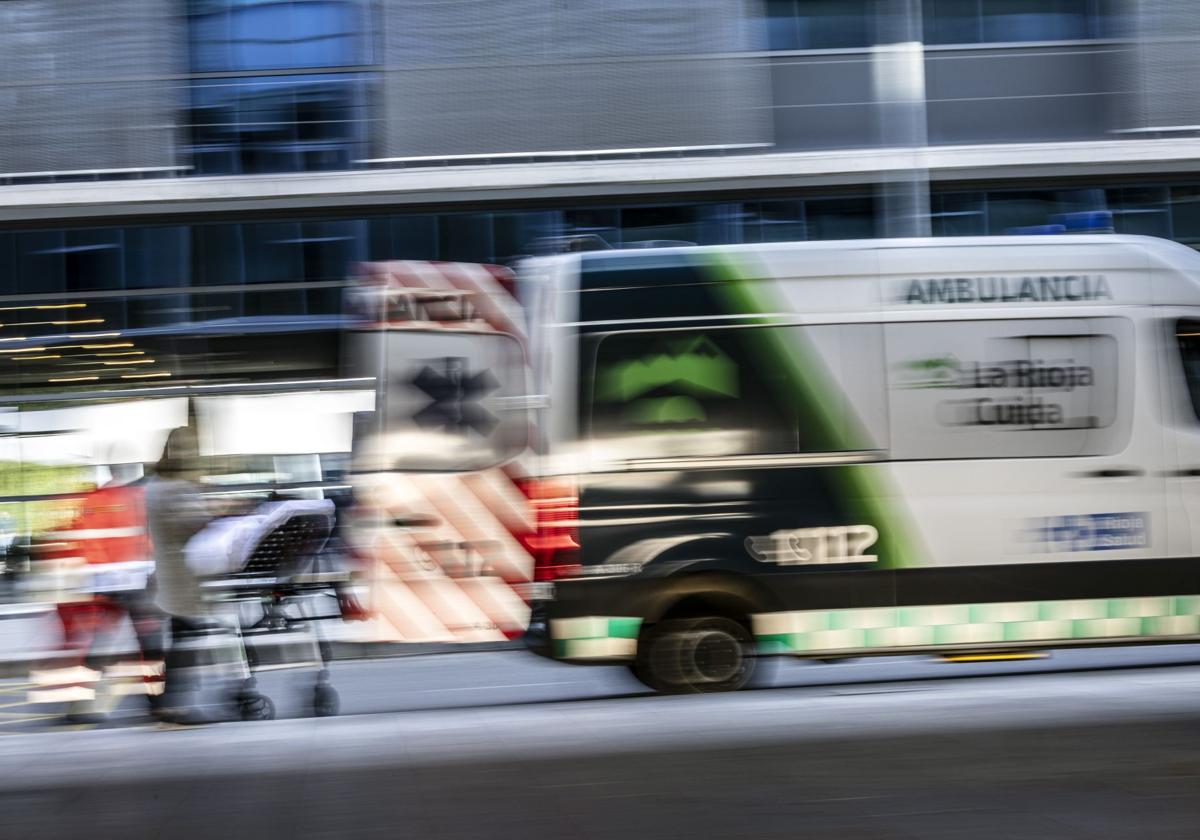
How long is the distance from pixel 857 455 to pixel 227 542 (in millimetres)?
4287

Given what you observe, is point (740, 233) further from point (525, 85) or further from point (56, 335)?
point (56, 335)

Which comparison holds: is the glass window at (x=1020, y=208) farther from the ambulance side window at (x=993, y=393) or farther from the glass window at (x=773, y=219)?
the ambulance side window at (x=993, y=393)

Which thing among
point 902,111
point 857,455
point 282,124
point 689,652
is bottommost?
point 689,652

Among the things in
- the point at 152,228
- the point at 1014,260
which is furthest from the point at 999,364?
the point at 152,228

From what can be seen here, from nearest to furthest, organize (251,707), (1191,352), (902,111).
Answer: (1191,352), (251,707), (902,111)

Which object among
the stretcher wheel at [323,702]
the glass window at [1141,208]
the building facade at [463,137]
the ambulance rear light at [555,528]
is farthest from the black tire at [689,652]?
the glass window at [1141,208]

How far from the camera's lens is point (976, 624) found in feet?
27.5

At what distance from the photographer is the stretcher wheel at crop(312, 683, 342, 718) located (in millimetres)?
9039

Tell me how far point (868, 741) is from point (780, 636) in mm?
2127

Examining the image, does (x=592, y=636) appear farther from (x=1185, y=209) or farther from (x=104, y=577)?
(x=1185, y=209)

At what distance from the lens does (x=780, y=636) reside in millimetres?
8320

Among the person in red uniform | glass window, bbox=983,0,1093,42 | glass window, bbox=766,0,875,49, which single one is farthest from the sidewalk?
glass window, bbox=983,0,1093,42

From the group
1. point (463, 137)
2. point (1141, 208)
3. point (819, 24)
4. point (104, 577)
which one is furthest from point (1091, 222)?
point (463, 137)

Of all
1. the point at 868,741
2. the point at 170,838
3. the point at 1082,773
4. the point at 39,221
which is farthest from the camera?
the point at 39,221
